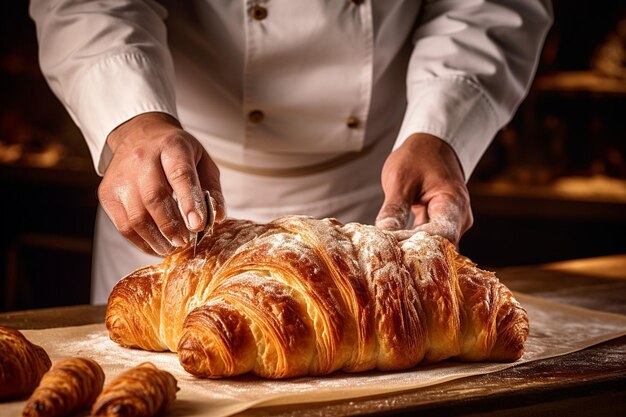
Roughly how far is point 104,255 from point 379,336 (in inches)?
50.6

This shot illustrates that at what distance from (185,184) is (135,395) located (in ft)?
1.46

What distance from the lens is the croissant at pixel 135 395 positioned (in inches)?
38.7

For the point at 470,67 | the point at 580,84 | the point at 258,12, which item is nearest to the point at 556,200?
the point at 580,84

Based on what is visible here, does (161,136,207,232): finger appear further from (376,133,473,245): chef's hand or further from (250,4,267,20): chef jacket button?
(250,4,267,20): chef jacket button

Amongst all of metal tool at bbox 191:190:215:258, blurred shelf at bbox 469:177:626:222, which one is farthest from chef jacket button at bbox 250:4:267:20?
blurred shelf at bbox 469:177:626:222

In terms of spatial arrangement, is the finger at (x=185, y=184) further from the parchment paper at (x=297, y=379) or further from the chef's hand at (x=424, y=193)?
the chef's hand at (x=424, y=193)

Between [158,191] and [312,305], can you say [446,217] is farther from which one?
[158,191]

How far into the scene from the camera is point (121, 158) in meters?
1.45

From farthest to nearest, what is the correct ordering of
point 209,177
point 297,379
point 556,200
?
point 556,200
point 209,177
point 297,379

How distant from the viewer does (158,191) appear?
137 cm

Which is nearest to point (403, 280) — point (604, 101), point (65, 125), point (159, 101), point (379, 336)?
point (379, 336)

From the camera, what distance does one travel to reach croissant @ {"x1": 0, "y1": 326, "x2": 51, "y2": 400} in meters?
1.08

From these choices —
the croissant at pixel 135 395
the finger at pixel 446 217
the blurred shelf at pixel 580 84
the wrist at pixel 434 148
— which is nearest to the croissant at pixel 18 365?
the croissant at pixel 135 395

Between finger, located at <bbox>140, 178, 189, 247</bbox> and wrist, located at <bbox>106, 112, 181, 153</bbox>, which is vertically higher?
wrist, located at <bbox>106, 112, 181, 153</bbox>
